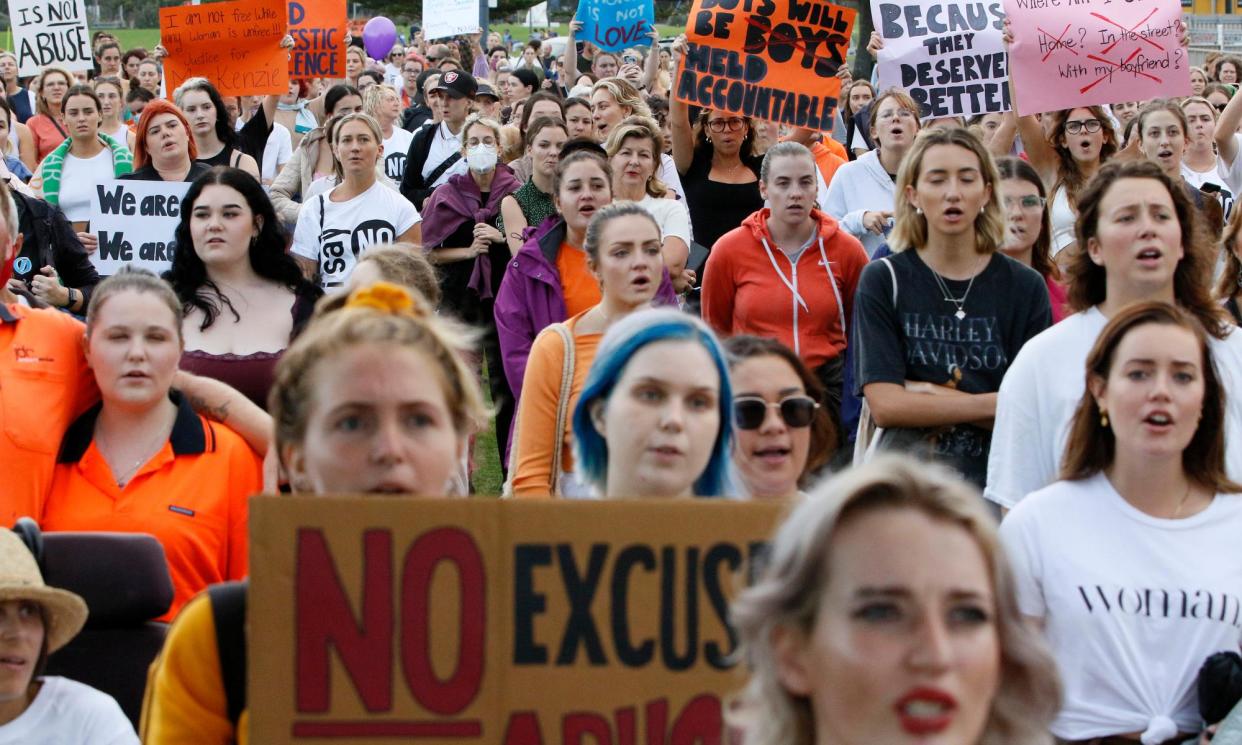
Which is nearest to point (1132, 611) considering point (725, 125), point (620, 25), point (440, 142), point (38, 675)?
point (38, 675)

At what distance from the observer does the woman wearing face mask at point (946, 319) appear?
520 centimetres

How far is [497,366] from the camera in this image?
352 inches

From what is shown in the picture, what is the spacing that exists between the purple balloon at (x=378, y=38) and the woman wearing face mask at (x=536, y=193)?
17.8m

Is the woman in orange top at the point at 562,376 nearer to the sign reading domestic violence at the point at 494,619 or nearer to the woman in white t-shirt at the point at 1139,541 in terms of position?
the woman in white t-shirt at the point at 1139,541

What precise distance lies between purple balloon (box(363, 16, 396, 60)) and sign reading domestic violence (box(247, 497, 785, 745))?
2460 centimetres

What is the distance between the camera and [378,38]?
26.2 meters

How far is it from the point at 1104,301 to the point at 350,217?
4473mm

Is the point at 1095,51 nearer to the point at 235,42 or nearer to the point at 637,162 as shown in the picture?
the point at 637,162

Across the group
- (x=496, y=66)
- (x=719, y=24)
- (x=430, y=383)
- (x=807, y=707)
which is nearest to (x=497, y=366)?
(x=719, y=24)

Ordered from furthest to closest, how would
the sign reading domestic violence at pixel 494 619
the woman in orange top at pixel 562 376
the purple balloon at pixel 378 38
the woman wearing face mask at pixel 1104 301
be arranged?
the purple balloon at pixel 378 38 → the woman in orange top at pixel 562 376 → the woman wearing face mask at pixel 1104 301 → the sign reading domestic violence at pixel 494 619

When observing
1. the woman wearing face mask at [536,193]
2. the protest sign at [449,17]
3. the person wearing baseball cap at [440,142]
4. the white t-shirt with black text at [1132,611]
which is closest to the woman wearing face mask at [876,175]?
the woman wearing face mask at [536,193]

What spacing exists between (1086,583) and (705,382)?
101 centimetres

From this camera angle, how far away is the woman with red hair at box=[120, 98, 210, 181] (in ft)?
29.7

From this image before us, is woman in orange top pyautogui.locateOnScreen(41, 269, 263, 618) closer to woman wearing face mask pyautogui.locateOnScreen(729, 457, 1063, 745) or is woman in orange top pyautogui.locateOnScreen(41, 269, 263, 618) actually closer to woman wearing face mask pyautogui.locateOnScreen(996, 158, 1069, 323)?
woman wearing face mask pyautogui.locateOnScreen(729, 457, 1063, 745)
